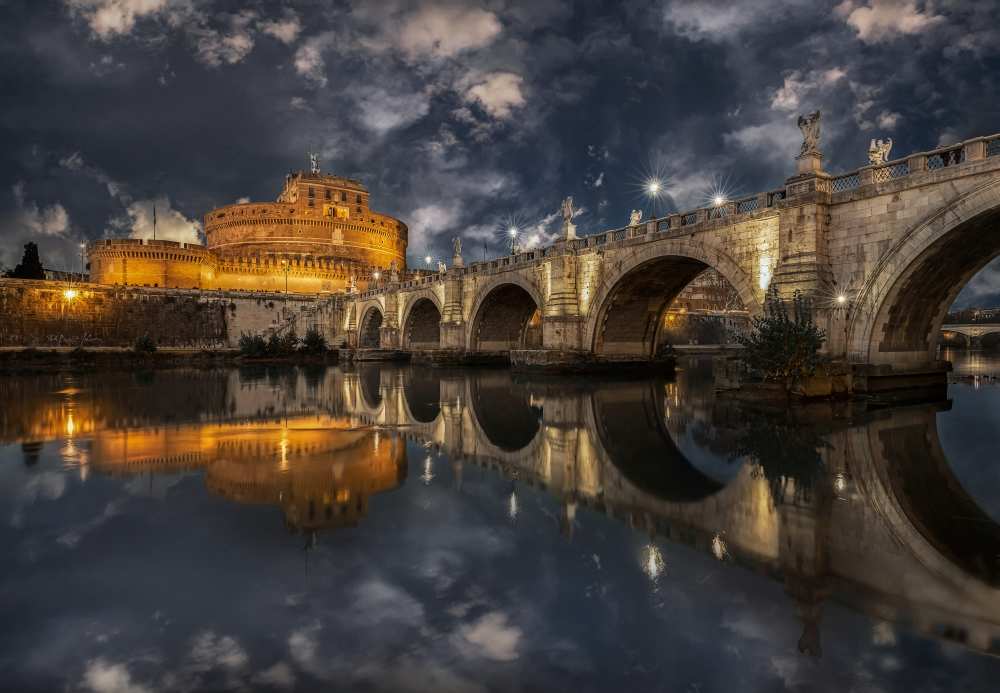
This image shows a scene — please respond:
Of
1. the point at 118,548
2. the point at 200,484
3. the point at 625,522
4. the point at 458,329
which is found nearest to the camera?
the point at 118,548

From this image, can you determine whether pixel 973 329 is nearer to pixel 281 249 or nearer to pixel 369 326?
pixel 369 326

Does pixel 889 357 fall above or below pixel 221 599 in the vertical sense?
above

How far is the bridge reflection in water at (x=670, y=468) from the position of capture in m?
4.69

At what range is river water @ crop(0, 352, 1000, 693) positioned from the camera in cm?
346

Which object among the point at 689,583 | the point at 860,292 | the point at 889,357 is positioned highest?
the point at 860,292

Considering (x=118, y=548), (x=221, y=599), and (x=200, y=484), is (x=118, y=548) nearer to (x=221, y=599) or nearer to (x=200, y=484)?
(x=221, y=599)

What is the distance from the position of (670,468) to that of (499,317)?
96.4 feet

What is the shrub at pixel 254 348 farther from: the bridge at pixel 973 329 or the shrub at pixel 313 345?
the bridge at pixel 973 329

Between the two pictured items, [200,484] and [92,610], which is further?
[200,484]

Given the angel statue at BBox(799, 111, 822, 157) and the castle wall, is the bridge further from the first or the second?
the castle wall

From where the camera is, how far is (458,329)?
124ft

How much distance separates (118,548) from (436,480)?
3777 millimetres

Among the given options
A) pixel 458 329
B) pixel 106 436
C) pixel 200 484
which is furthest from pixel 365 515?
pixel 458 329

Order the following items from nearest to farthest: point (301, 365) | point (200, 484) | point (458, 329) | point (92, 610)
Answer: point (92, 610)
point (200, 484)
point (458, 329)
point (301, 365)
